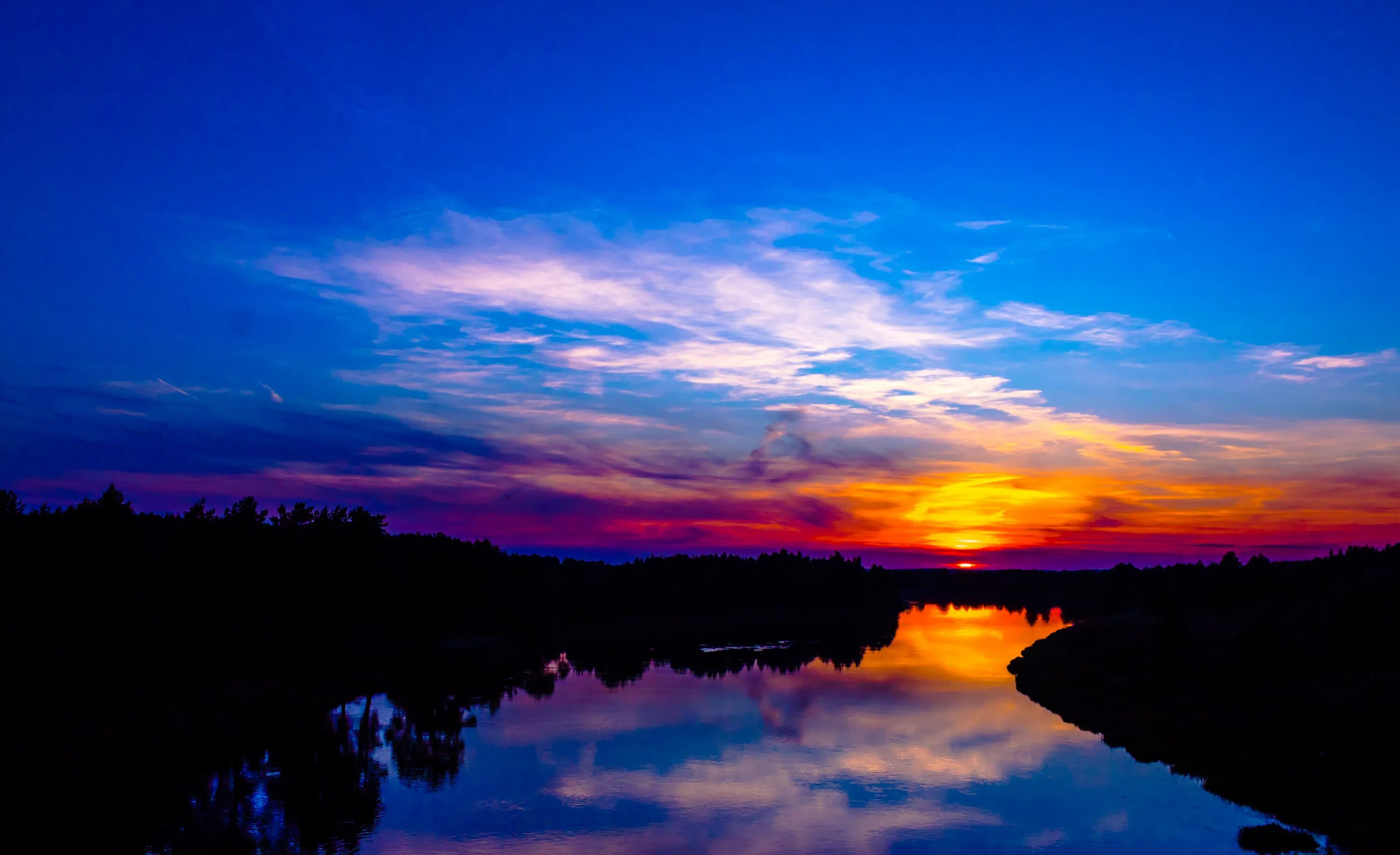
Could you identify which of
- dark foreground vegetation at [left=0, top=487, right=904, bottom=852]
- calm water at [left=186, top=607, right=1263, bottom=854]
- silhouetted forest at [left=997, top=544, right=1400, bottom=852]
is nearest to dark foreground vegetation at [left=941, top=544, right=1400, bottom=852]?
silhouetted forest at [left=997, top=544, right=1400, bottom=852]

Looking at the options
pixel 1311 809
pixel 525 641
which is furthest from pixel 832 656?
pixel 1311 809

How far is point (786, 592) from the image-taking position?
189375 millimetres

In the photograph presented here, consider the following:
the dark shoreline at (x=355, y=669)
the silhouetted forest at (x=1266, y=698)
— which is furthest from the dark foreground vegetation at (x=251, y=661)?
the silhouetted forest at (x=1266, y=698)

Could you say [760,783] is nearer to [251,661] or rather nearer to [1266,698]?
[1266,698]

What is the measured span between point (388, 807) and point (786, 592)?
6162 inches

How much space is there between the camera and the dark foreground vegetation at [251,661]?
36344mm

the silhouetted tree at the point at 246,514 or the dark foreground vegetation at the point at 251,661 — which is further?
the silhouetted tree at the point at 246,514

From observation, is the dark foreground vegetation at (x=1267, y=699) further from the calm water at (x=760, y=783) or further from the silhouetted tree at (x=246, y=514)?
the silhouetted tree at (x=246, y=514)

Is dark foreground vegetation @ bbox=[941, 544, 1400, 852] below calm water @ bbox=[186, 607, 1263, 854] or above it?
above

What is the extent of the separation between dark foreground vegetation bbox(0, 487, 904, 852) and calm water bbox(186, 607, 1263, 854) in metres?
1.24

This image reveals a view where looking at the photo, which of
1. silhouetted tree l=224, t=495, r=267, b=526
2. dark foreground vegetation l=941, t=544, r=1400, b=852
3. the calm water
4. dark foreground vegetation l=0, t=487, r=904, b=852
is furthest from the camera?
silhouetted tree l=224, t=495, r=267, b=526

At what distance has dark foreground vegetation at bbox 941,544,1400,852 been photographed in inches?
1339

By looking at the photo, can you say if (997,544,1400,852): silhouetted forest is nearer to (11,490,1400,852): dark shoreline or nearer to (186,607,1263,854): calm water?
(11,490,1400,852): dark shoreline

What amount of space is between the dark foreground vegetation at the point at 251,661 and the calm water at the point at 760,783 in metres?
1.24
